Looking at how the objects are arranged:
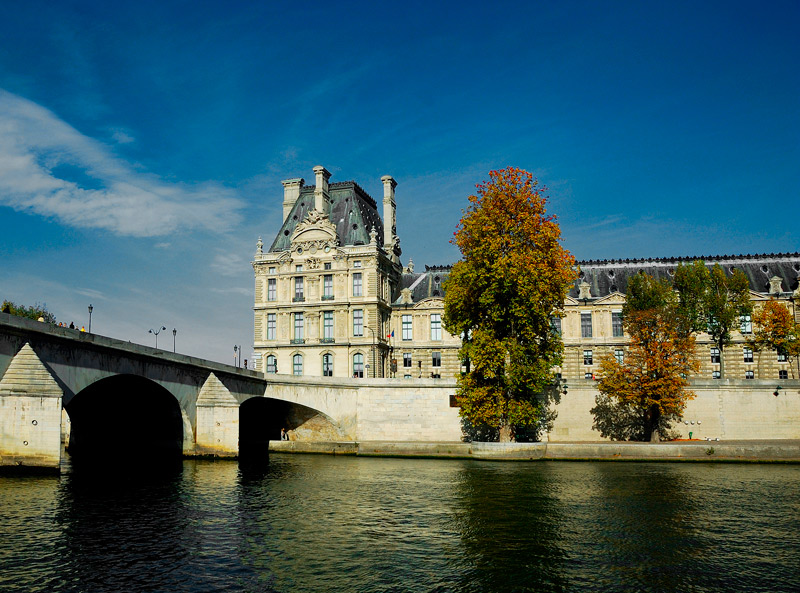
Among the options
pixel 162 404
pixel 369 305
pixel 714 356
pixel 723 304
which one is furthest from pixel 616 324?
pixel 162 404

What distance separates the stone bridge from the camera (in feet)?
117

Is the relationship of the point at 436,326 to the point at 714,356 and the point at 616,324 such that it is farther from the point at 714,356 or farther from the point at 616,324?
the point at 714,356

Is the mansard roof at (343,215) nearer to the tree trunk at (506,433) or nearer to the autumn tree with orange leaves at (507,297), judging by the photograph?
the autumn tree with orange leaves at (507,297)

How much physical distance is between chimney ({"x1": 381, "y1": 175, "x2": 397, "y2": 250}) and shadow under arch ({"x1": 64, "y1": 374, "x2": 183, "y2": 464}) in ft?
130

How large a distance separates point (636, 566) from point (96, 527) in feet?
60.6

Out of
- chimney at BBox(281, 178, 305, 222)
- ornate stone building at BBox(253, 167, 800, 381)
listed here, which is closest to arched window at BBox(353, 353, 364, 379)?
ornate stone building at BBox(253, 167, 800, 381)

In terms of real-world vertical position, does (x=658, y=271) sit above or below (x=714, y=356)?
above

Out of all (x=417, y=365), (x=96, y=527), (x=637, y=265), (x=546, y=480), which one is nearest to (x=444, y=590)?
(x=96, y=527)

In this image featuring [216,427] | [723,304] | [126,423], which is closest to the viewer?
[216,427]

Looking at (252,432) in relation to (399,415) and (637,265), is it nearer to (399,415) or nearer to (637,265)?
(399,415)

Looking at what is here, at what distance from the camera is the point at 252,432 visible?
69.0 metres

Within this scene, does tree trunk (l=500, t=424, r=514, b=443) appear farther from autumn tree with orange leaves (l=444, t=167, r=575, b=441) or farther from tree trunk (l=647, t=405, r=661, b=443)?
tree trunk (l=647, t=405, r=661, b=443)

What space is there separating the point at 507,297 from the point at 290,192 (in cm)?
4361

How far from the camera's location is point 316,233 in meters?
84.4
